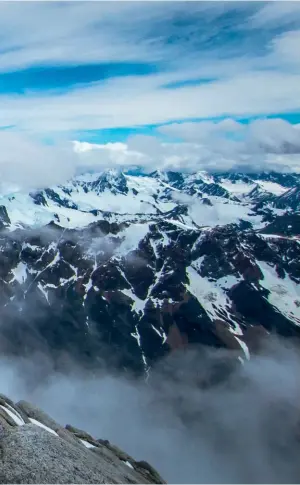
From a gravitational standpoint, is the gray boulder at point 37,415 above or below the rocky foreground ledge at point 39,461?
below

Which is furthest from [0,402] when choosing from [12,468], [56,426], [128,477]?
[12,468]

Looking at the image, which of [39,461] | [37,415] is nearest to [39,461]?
[39,461]

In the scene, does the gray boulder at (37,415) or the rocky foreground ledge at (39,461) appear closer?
the rocky foreground ledge at (39,461)

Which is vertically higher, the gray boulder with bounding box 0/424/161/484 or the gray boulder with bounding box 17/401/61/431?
the gray boulder with bounding box 0/424/161/484

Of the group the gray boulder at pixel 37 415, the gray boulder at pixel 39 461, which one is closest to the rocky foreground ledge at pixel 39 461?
the gray boulder at pixel 39 461

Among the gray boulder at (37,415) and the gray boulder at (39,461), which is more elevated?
the gray boulder at (39,461)

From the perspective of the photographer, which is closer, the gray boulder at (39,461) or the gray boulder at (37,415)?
the gray boulder at (39,461)

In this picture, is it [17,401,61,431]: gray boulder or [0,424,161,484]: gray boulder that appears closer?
[0,424,161,484]: gray boulder

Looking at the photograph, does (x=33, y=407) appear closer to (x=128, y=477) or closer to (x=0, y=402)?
(x=0, y=402)

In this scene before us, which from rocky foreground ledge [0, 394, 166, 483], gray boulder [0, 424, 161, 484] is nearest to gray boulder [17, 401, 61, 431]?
rocky foreground ledge [0, 394, 166, 483]

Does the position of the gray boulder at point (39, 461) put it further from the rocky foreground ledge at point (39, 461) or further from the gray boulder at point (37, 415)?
the gray boulder at point (37, 415)

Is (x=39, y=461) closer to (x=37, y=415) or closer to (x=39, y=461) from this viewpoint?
(x=39, y=461)

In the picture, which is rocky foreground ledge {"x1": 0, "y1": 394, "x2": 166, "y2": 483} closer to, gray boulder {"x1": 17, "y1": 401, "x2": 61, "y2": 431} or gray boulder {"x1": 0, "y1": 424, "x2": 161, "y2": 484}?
gray boulder {"x1": 0, "y1": 424, "x2": 161, "y2": 484}
